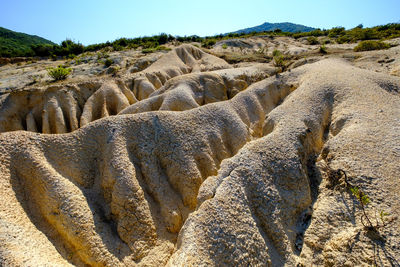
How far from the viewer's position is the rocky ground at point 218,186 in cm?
Result: 311

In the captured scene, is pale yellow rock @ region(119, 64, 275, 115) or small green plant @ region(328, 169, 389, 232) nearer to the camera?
small green plant @ region(328, 169, 389, 232)

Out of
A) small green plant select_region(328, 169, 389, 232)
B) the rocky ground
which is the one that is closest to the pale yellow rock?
the rocky ground

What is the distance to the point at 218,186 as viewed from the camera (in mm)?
3713

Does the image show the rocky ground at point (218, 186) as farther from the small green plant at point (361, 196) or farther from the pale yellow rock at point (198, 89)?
the pale yellow rock at point (198, 89)

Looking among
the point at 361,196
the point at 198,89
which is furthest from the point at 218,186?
the point at 198,89

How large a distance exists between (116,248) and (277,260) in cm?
287

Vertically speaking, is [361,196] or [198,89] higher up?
[198,89]

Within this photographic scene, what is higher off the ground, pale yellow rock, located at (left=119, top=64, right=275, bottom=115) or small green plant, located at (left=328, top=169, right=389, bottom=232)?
pale yellow rock, located at (left=119, top=64, right=275, bottom=115)

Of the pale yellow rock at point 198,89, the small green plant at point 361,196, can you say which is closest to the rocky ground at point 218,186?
the small green plant at point 361,196

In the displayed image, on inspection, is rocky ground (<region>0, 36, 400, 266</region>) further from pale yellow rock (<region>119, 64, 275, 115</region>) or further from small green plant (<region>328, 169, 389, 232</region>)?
pale yellow rock (<region>119, 64, 275, 115</region>)

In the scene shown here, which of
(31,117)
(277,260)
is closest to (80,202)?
(277,260)

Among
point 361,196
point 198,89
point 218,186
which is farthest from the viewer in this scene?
point 198,89

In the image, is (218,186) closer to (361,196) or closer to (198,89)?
(361,196)

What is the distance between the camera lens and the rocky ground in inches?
122
